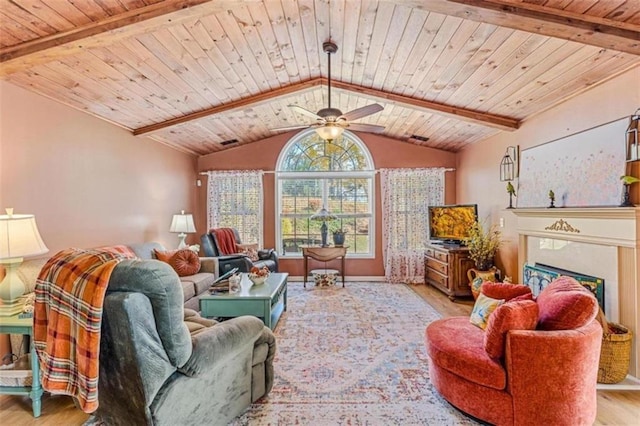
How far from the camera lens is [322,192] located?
617cm

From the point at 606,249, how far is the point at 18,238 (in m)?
4.20

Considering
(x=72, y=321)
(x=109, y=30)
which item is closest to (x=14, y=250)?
(x=72, y=321)

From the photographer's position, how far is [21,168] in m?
2.62

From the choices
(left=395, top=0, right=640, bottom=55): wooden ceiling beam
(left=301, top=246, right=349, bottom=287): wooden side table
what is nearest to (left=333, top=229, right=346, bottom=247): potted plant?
(left=301, top=246, right=349, bottom=287): wooden side table

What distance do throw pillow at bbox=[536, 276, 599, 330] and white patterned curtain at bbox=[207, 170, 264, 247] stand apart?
15.7 ft

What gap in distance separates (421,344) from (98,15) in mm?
3610

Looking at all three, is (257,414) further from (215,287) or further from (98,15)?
(98,15)

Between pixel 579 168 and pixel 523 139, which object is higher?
pixel 523 139

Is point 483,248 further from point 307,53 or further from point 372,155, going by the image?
point 307,53

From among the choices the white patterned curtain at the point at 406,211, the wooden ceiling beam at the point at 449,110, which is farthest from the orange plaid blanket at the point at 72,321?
the white patterned curtain at the point at 406,211

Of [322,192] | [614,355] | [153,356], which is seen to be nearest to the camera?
[153,356]

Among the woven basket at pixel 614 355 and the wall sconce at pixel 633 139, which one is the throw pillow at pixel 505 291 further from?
the wall sconce at pixel 633 139

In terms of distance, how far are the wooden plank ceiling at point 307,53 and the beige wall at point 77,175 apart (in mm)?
209

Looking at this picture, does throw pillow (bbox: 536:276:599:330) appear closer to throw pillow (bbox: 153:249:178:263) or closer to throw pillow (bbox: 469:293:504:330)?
throw pillow (bbox: 469:293:504:330)
